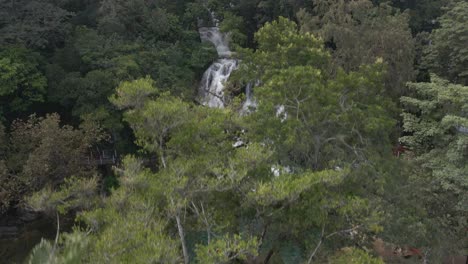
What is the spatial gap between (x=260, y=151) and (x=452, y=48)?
47.6 ft

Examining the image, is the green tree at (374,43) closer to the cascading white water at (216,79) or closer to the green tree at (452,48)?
the green tree at (452,48)

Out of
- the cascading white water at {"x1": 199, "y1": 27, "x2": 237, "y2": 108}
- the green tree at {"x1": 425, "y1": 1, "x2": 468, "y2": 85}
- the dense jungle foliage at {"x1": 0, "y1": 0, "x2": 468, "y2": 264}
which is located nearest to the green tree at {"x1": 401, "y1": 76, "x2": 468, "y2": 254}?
the dense jungle foliage at {"x1": 0, "y1": 0, "x2": 468, "y2": 264}

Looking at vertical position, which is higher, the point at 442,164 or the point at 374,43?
the point at 374,43

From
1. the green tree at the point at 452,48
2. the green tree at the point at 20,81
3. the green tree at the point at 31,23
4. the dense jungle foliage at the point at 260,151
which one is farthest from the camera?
the green tree at the point at 31,23

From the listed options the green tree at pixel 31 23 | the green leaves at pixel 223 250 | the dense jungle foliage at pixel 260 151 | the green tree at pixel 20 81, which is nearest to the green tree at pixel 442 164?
the dense jungle foliage at pixel 260 151

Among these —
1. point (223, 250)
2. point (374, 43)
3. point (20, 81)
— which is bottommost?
point (20, 81)

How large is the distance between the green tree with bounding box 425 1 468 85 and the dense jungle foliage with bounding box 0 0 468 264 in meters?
0.08

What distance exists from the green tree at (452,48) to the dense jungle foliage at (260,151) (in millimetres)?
81

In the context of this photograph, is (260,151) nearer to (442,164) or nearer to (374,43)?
(442,164)

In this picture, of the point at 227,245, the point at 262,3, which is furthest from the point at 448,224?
the point at 262,3

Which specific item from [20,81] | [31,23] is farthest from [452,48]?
[31,23]

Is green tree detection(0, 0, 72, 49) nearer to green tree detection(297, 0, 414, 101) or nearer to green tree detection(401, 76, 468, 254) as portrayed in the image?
green tree detection(297, 0, 414, 101)

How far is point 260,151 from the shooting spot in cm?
838

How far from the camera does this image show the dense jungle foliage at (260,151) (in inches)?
314
